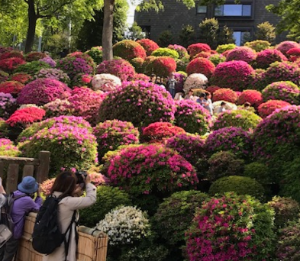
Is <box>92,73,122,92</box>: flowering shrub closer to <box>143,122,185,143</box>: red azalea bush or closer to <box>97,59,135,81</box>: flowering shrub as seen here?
<box>97,59,135,81</box>: flowering shrub

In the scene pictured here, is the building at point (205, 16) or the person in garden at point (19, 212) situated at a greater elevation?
the building at point (205, 16)

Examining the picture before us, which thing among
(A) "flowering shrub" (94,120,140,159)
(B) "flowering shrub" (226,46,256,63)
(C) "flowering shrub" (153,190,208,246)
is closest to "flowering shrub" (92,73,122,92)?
(A) "flowering shrub" (94,120,140,159)

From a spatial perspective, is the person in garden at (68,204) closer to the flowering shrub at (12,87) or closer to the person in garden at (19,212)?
the person in garden at (19,212)

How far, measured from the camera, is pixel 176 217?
320 inches

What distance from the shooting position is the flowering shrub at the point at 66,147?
409 inches

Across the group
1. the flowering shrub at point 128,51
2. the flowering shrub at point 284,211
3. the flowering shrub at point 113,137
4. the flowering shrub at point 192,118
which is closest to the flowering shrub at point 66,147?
the flowering shrub at point 113,137

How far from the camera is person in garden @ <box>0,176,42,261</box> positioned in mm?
6316

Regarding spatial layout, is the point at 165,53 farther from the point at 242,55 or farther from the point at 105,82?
the point at 105,82

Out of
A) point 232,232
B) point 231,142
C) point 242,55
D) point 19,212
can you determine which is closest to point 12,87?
point 231,142

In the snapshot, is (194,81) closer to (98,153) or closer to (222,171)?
(98,153)

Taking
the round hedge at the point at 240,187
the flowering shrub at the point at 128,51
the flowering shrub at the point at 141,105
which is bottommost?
the round hedge at the point at 240,187

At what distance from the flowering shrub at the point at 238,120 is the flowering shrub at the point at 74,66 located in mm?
9860

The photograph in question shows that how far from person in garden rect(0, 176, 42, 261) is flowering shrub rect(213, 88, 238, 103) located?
13.6 metres

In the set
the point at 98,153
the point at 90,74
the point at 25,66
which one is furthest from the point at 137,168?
the point at 25,66
